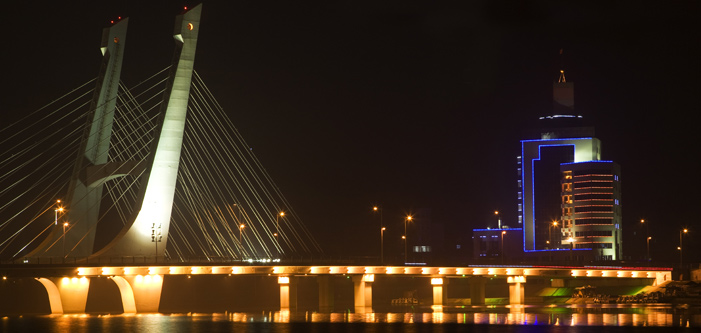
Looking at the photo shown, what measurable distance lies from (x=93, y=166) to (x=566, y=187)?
12232 centimetres

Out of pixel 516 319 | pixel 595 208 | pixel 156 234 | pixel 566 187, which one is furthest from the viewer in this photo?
pixel 566 187

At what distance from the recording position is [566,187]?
597ft

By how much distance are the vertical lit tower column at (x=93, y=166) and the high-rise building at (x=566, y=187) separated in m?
117

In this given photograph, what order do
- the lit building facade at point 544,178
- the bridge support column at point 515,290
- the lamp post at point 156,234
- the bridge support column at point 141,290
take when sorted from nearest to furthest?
the lamp post at point 156,234, the bridge support column at point 141,290, the bridge support column at point 515,290, the lit building facade at point 544,178

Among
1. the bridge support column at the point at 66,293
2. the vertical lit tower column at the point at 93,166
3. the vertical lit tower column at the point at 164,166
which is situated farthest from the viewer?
the bridge support column at the point at 66,293

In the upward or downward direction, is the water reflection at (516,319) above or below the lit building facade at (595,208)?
below

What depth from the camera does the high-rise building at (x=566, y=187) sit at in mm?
176750

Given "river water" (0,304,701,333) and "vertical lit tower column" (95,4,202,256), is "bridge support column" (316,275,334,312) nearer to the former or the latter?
"river water" (0,304,701,333)

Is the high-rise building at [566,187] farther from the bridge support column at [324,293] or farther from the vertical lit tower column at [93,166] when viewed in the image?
the vertical lit tower column at [93,166]

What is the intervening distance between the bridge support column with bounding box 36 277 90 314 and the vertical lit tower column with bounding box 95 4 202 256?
3677mm

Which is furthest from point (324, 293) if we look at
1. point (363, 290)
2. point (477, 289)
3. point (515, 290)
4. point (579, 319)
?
point (579, 319)

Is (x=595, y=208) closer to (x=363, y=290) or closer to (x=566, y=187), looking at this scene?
(x=566, y=187)

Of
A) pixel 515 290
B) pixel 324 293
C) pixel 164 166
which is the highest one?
pixel 164 166

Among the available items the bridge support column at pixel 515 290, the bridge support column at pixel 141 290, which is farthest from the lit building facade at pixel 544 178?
the bridge support column at pixel 141 290
